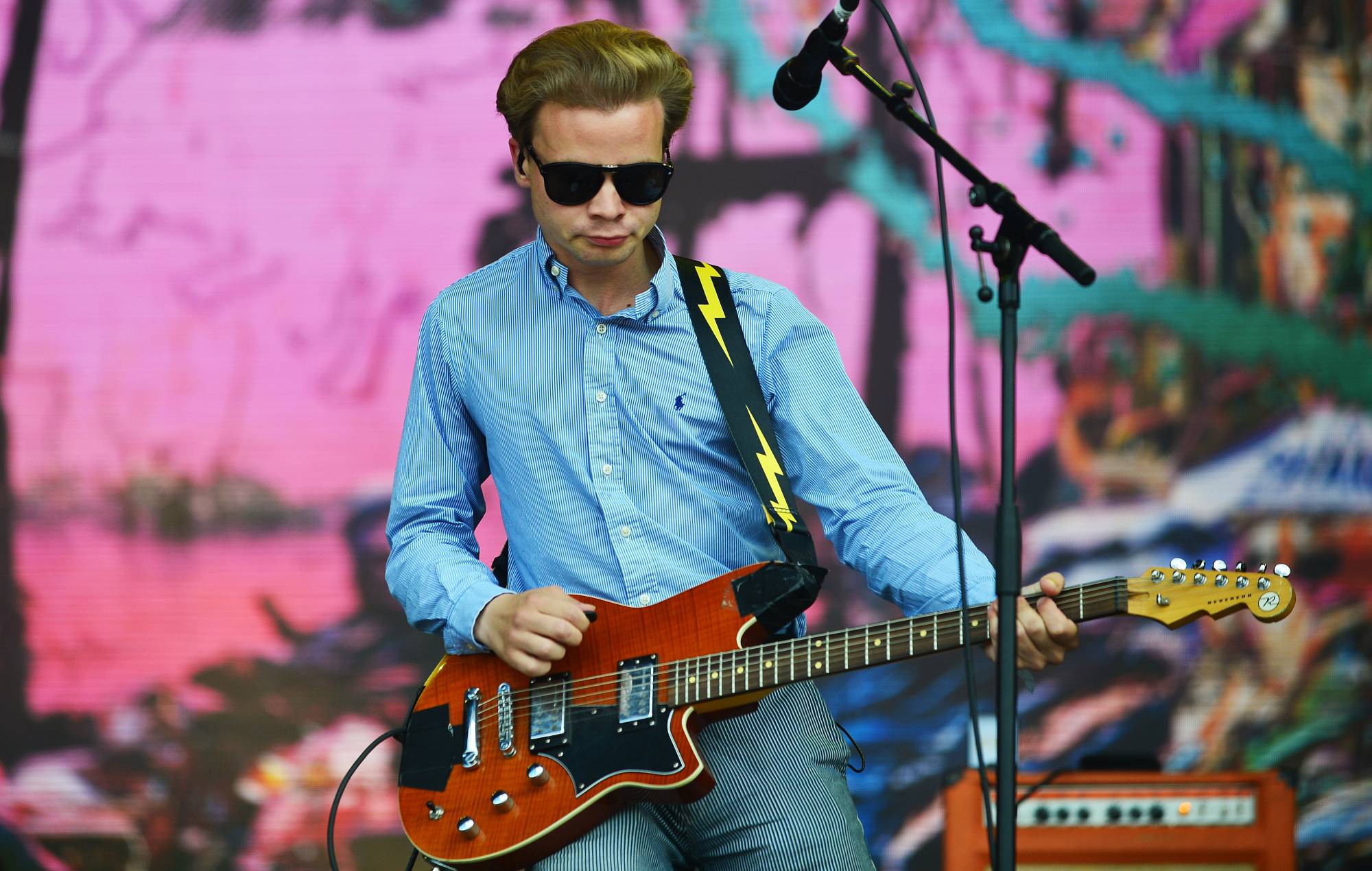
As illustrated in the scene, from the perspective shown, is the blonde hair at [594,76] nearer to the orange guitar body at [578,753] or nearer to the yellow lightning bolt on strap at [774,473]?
the yellow lightning bolt on strap at [774,473]

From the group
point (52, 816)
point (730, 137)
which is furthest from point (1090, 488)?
point (52, 816)

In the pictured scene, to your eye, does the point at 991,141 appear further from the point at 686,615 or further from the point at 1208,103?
the point at 686,615

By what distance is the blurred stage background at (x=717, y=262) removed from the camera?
4738 mm

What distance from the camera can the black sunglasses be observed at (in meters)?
2.44

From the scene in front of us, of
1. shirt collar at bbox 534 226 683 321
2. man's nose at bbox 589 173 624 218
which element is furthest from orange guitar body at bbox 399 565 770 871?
man's nose at bbox 589 173 624 218

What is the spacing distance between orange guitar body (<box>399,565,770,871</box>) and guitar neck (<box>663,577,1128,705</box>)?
0.02 meters

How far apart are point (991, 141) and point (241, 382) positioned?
284 centimetres

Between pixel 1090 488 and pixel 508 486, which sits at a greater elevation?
pixel 508 486

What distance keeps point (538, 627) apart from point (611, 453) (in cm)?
39

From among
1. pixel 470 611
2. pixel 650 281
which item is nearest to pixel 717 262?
pixel 650 281

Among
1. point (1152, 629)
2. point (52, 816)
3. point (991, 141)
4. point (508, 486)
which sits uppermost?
point (991, 141)

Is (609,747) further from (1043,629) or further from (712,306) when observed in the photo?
(712,306)

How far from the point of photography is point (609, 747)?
233 cm

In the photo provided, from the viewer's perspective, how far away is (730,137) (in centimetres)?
489
